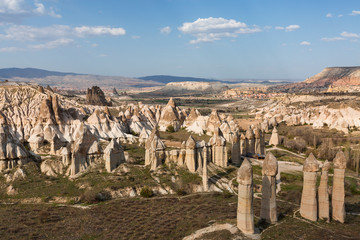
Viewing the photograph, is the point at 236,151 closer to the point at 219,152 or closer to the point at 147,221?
the point at 219,152

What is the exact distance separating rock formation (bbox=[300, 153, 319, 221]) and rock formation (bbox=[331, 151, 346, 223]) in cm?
184

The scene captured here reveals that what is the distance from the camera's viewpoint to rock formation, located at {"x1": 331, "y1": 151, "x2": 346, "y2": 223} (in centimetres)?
2062

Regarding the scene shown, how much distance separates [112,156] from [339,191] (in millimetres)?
20064

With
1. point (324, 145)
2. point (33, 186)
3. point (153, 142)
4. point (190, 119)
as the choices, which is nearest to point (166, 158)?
point (153, 142)

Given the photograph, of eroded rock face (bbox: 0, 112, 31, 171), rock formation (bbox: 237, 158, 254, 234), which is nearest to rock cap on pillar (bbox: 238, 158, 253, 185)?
rock formation (bbox: 237, 158, 254, 234)

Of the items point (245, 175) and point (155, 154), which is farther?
point (155, 154)

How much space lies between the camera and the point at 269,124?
79562 mm

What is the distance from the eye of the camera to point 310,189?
65.1 ft

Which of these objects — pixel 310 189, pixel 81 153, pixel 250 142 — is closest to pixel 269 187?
pixel 310 189

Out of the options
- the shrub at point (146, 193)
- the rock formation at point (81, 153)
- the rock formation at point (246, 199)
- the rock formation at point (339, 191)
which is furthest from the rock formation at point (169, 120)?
the rock formation at point (246, 199)

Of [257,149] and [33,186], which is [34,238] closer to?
[33,186]

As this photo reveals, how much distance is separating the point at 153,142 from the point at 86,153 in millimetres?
6751

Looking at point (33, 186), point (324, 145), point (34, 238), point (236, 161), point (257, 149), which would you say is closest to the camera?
point (34, 238)

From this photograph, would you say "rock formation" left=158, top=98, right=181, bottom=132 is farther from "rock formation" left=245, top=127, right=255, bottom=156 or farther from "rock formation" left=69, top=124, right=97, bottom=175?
"rock formation" left=69, top=124, right=97, bottom=175
